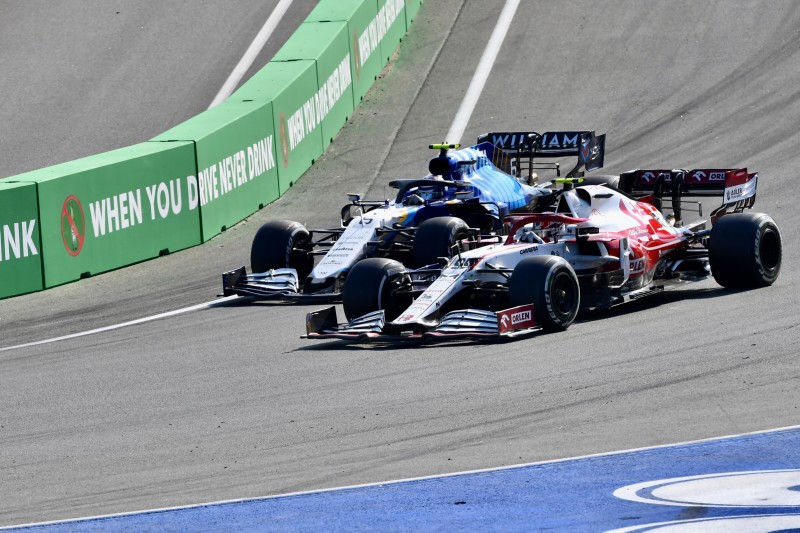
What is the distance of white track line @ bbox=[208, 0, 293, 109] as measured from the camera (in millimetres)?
28500

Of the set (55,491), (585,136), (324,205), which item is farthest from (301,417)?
(324,205)

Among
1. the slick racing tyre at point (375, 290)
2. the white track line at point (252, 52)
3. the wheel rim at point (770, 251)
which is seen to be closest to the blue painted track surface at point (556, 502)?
the slick racing tyre at point (375, 290)

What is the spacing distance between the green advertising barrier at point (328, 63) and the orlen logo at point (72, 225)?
786 centimetres

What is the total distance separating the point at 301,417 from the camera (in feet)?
35.7

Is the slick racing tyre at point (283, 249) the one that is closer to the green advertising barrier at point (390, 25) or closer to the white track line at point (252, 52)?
the white track line at point (252, 52)

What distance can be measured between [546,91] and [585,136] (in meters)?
7.88

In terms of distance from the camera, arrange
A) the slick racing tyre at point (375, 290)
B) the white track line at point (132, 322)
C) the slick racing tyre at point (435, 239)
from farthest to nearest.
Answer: the slick racing tyre at point (435, 239) → the white track line at point (132, 322) → the slick racing tyre at point (375, 290)

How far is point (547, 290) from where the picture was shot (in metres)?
13.3

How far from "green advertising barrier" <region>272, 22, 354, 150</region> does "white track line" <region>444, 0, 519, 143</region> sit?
7.74 ft

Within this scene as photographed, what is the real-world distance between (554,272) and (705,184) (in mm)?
4482

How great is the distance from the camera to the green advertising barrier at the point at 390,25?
98.0 ft

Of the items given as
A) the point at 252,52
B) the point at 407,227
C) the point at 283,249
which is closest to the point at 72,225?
the point at 283,249

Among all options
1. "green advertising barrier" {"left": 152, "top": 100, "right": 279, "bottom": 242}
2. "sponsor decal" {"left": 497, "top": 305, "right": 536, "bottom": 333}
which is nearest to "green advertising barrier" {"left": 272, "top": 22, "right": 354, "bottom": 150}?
"green advertising barrier" {"left": 152, "top": 100, "right": 279, "bottom": 242}

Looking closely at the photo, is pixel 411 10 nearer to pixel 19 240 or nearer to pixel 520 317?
pixel 19 240
